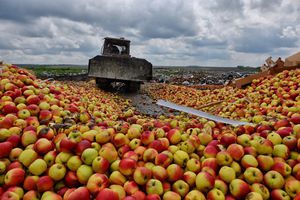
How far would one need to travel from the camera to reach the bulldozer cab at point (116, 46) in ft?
59.5

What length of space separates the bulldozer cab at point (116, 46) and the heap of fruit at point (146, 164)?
14984 mm

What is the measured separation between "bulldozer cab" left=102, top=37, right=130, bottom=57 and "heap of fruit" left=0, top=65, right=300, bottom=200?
15.0 m

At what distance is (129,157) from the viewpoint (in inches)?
113

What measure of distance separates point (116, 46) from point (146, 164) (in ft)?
53.3

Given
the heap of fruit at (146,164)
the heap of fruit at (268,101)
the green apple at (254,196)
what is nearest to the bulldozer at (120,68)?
the heap of fruit at (268,101)

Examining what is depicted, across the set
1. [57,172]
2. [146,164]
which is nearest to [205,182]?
[146,164]

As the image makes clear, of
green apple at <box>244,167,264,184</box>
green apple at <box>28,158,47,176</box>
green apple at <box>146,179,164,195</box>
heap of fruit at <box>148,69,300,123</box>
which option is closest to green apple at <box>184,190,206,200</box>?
green apple at <box>146,179,164,195</box>

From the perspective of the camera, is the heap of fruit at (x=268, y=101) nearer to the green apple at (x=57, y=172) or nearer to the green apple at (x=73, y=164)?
the green apple at (x=73, y=164)

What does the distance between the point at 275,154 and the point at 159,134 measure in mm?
1099

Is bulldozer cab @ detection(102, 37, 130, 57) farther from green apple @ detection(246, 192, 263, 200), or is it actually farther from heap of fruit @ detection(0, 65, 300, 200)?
green apple @ detection(246, 192, 263, 200)

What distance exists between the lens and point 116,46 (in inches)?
732

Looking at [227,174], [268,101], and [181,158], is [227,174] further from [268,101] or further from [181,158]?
[268,101]

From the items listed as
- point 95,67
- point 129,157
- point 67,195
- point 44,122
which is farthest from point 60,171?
point 95,67

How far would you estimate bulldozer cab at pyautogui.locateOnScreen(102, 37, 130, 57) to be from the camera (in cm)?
1812
